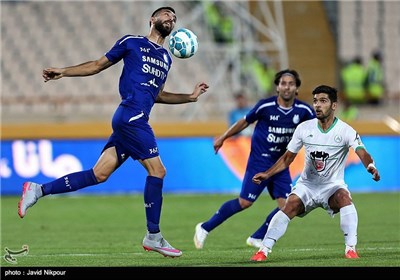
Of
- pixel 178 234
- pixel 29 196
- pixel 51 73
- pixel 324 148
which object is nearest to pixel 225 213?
pixel 178 234

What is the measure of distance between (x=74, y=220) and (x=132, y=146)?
5976 mm

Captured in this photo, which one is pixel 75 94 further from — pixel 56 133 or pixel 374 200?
pixel 374 200

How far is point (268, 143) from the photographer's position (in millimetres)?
12109

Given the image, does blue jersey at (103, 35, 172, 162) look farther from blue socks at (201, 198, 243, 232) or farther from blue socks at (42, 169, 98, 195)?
blue socks at (201, 198, 243, 232)

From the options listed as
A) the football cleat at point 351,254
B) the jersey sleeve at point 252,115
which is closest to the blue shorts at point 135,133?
the football cleat at point 351,254

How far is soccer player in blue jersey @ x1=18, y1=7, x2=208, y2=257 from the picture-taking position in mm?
10070

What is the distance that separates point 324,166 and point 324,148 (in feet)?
0.58

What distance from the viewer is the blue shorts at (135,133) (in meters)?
10.1

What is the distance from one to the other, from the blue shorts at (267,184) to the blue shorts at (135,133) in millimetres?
2115

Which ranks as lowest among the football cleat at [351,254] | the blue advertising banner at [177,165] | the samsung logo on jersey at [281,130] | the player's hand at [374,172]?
the blue advertising banner at [177,165]

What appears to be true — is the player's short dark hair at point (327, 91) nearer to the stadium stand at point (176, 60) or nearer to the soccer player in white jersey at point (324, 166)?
the soccer player in white jersey at point (324, 166)

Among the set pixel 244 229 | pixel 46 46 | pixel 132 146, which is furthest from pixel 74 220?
pixel 46 46

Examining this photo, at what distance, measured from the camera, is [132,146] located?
10.1 metres

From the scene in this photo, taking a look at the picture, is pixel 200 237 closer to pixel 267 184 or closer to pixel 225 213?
pixel 225 213
